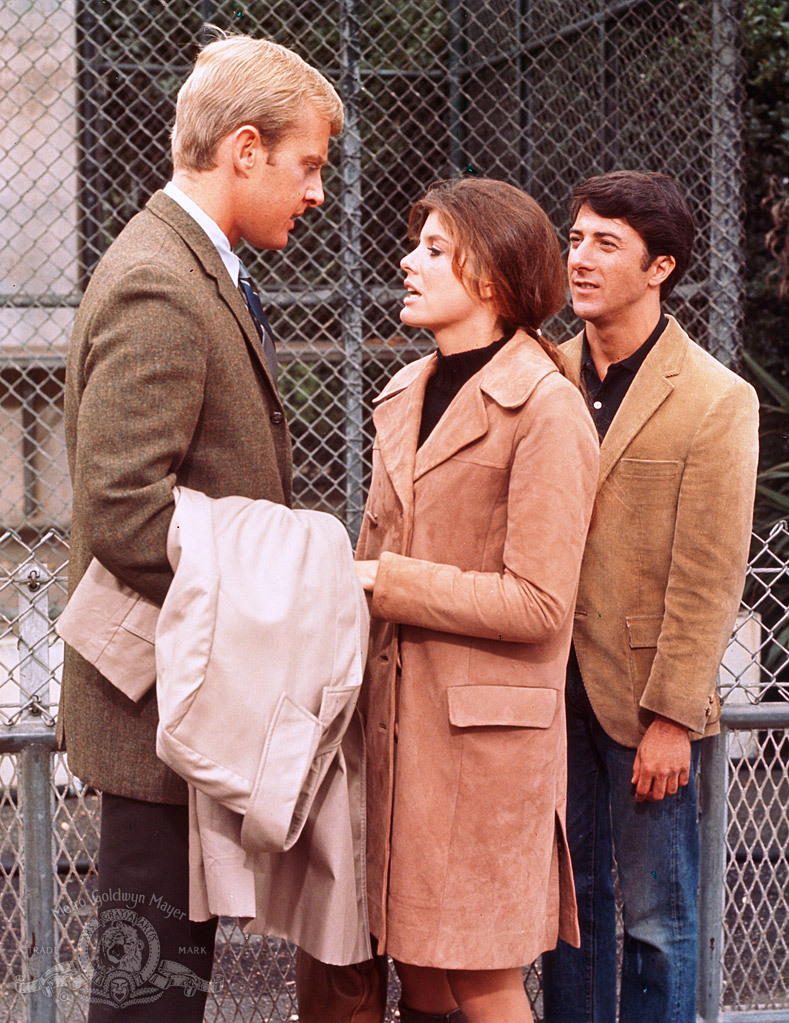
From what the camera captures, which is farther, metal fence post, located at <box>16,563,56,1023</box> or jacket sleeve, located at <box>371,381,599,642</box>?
metal fence post, located at <box>16,563,56,1023</box>

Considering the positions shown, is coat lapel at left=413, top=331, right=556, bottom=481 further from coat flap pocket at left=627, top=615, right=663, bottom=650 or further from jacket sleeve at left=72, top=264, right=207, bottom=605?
coat flap pocket at left=627, top=615, right=663, bottom=650

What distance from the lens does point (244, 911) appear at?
1.74 meters

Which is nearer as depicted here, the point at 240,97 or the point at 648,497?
the point at 240,97

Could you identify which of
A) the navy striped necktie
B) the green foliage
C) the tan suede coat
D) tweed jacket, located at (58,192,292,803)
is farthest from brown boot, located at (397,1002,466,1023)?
the green foliage

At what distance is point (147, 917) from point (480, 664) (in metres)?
0.67

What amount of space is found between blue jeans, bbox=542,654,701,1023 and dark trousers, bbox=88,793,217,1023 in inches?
36.4

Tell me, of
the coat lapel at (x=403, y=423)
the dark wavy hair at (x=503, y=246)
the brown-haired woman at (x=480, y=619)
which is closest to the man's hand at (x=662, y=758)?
the brown-haired woman at (x=480, y=619)

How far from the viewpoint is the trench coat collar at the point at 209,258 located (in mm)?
1824

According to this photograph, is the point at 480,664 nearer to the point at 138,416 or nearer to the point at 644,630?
the point at 644,630

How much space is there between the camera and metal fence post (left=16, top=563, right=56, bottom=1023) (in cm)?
244

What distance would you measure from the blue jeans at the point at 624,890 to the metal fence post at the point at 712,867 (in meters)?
0.31

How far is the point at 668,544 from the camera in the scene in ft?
7.64

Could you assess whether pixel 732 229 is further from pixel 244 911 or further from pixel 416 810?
pixel 244 911

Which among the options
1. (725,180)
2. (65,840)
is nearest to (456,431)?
(65,840)
